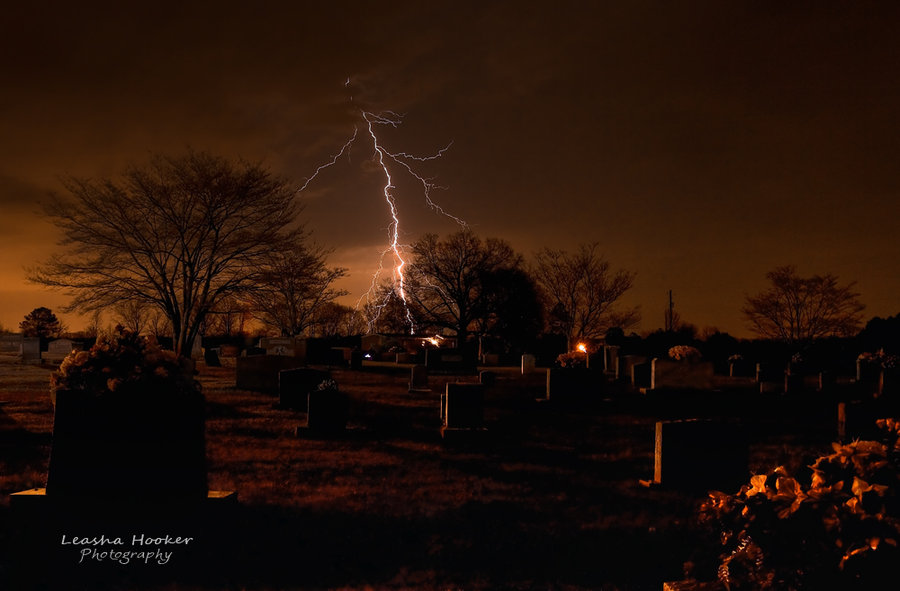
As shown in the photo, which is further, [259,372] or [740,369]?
[740,369]

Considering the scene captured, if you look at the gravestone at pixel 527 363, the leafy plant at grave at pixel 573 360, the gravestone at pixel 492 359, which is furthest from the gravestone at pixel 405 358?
the leafy plant at grave at pixel 573 360

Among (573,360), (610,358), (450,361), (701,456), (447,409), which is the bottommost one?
(701,456)

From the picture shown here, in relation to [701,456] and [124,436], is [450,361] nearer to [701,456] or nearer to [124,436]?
[701,456]

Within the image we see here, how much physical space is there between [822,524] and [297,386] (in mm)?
15074

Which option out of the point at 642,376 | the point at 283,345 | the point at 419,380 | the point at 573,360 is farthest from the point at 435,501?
the point at 283,345

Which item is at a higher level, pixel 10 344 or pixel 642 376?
pixel 10 344

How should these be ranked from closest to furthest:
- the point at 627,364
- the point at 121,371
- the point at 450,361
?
the point at 121,371, the point at 627,364, the point at 450,361

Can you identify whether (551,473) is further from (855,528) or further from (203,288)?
(203,288)

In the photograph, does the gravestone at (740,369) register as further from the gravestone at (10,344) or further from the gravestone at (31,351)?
the gravestone at (10,344)

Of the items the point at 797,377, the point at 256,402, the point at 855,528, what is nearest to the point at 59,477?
the point at 855,528

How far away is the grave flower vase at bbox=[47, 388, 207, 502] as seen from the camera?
233 inches

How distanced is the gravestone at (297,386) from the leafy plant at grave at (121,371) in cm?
1053

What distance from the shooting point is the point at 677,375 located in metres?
21.2

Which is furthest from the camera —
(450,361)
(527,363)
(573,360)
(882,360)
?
(450,361)
